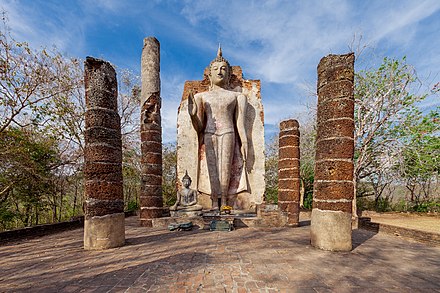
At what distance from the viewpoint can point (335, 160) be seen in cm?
503

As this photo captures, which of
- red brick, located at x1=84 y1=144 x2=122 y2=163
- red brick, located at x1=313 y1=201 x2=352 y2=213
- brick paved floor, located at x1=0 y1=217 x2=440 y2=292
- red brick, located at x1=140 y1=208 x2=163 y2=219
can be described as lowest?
brick paved floor, located at x1=0 y1=217 x2=440 y2=292

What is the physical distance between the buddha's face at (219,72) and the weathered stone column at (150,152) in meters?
2.60

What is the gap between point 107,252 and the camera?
470cm

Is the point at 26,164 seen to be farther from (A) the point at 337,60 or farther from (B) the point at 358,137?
(B) the point at 358,137

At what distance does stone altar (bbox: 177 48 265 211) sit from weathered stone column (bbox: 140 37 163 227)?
169cm

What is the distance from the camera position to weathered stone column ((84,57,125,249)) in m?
4.97

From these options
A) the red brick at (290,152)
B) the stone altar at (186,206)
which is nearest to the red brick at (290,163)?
the red brick at (290,152)

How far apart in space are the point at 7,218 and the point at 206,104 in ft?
31.4

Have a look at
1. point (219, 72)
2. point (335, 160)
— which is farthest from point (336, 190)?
point (219, 72)

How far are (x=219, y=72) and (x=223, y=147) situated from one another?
320cm

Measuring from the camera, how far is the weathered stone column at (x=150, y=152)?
781 cm

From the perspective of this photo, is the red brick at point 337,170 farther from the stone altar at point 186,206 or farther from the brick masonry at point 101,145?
the brick masonry at point 101,145

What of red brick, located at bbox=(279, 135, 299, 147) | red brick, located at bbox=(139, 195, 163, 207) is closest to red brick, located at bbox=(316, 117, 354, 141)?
red brick, located at bbox=(279, 135, 299, 147)

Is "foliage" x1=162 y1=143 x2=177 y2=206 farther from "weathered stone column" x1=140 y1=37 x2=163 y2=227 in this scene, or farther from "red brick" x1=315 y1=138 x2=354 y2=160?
"red brick" x1=315 y1=138 x2=354 y2=160
